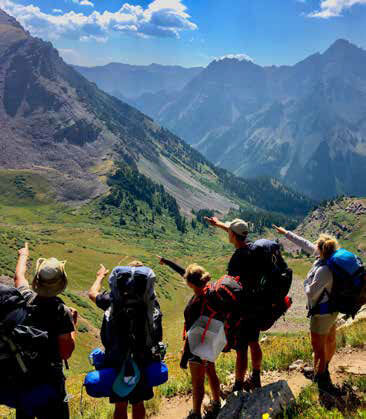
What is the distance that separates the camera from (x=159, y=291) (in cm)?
8262

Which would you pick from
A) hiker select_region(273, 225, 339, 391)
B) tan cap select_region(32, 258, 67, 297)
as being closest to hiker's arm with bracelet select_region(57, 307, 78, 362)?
tan cap select_region(32, 258, 67, 297)

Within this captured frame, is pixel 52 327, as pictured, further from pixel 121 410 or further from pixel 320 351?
pixel 320 351

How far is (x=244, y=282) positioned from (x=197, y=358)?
1830mm

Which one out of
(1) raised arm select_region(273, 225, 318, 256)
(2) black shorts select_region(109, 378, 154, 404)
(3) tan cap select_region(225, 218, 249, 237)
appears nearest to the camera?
(2) black shorts select_region(109, 378, 154, 404)

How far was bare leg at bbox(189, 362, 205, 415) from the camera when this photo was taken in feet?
24.1

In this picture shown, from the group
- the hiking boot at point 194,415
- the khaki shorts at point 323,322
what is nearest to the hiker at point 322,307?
the khaki shorts at point 323,322

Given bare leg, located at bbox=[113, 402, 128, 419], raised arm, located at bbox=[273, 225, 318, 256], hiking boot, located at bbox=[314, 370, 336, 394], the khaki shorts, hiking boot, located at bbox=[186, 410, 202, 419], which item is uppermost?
raised arm, located at bbox=[273, 225, 318, 256]

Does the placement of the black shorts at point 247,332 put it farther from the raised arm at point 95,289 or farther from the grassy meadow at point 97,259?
the raised arm at point 95,289

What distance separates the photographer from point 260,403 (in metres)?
7.08

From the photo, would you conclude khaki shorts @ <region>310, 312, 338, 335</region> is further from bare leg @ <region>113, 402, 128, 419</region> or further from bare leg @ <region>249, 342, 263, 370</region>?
bare leg @ <region>113, 402, 128, 419</region>

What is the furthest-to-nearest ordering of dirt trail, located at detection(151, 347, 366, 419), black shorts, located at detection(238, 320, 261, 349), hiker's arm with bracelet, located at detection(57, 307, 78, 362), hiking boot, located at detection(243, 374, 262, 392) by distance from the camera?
dirt trail, located at detection(151, 347, 366, 419), hiking boot, located at detection(243, 374, 262, 392), black shorts, located at detection(238, 320, 261, 349), hiker's arm with bracelet, located at detection(57, 307, 78, 362)

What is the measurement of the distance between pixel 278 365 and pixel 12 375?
280 inches

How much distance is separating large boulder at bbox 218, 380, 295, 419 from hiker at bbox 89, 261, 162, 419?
1.82m

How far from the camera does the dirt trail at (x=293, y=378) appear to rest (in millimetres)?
8328
